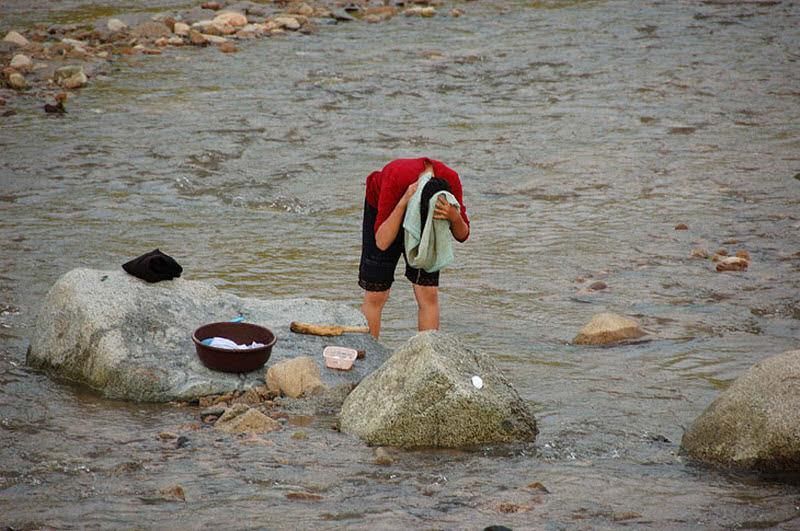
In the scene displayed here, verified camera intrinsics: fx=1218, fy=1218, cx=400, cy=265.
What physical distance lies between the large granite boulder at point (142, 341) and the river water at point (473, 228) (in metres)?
0.19

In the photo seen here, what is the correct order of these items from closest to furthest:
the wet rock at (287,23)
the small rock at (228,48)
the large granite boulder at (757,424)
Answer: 1. the large granite boulder at (757,424)
2. the small rock at (228,48)
3. the wet rock at (287,23)

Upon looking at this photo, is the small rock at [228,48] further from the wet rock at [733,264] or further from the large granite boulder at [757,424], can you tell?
the large granite boulder at [757,424]

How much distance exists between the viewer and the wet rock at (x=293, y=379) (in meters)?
7.34

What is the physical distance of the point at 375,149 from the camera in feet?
48.6

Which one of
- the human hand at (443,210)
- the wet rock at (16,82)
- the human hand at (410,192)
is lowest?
the wet rock at (16,82)

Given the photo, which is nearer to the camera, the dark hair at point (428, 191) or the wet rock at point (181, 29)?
the dark hair at point (428, 191)

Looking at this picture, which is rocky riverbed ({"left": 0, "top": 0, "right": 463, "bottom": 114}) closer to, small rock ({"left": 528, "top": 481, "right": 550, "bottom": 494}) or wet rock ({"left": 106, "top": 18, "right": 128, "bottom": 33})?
wet rock ({"left": 106, "top": 18, "right": 128, "bottom": 33})

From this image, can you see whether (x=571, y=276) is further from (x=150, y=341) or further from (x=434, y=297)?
(x=150, y=341)

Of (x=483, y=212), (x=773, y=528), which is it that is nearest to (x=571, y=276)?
(x=483, y=212)

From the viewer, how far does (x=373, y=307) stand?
26.7 feet

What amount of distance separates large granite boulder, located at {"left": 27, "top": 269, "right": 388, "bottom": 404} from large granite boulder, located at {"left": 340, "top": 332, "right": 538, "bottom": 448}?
0.72 metres

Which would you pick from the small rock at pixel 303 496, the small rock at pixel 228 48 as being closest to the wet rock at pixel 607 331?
the small rock at pixel 303 496

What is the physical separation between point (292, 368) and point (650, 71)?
12.4m

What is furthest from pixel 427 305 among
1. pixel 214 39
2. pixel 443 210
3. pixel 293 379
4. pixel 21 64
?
pixel 214 39
